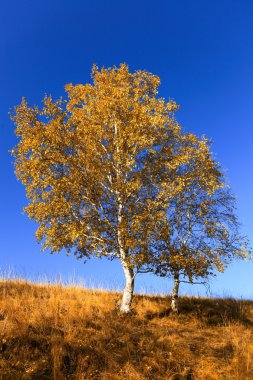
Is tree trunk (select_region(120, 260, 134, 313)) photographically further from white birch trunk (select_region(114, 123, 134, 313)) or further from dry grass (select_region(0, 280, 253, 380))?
dry grass (select_region(0, 280, 253, 380))

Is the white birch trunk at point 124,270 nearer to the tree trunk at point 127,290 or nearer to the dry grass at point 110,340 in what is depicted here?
the tree trunk at point 127,290

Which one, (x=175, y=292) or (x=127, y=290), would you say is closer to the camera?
(x=127, y=290)

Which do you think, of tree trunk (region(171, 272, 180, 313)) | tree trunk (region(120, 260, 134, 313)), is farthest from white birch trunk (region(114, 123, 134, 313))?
tree trunk (region(171, 272, 180, 313))

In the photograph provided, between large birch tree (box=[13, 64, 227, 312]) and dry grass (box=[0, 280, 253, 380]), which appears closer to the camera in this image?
dry grass (box=[0, 280, 253, 380])

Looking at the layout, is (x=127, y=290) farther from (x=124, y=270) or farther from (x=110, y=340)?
(x=110, y=340)

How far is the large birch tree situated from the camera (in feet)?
67.2

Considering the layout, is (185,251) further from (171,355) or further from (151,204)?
(171,355)

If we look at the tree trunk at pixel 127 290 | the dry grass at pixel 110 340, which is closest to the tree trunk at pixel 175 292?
the dry grass at pixel 110 340

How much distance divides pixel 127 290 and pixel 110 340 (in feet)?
20.1

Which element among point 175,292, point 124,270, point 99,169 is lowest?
point 175,292

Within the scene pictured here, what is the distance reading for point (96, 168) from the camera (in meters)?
20.8

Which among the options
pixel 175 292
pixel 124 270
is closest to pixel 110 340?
pixel 124 270

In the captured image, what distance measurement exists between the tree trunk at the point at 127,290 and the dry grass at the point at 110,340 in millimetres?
632

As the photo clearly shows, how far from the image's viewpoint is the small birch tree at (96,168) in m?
20.6
